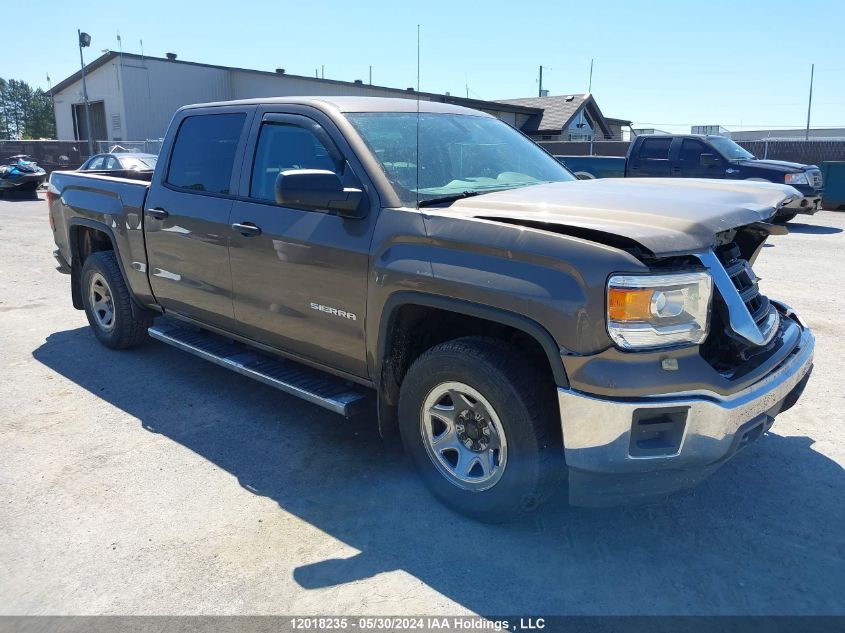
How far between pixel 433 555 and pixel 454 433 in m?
0.56

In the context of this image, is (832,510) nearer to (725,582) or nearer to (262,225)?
(725,582)

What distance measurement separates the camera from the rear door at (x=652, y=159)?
565 inches

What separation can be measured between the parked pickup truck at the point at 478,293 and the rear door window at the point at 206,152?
16 millimetres

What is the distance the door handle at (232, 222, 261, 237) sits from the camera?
3947mm

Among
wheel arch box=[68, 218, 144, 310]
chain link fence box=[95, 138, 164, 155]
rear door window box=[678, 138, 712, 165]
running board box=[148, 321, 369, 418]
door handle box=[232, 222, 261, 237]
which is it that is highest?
chain link fence box=[95, 138, 164, 155]

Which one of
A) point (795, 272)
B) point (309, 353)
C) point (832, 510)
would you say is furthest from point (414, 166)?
point (795, 272)

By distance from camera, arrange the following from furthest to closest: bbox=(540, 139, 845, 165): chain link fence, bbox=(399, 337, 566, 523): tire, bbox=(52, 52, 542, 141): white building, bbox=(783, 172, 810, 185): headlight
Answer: bbox=(52, 52, 542, 141): white building → bbox=(540, 139, 845, 165): chain link fence → bbox=(783, 172, 810, 185): headlight → bbox=(399, 337, 566, 523): tire

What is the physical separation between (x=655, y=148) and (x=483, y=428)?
13.0m

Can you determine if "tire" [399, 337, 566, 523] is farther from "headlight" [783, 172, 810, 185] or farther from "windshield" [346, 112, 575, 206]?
"headlight" [783, 172, 810, 185]

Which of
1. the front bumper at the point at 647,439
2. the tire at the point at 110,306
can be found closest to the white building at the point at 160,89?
the tire at the point at 110,306

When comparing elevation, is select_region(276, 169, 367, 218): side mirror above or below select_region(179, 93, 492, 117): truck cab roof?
below

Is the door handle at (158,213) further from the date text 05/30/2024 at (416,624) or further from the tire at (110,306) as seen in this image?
the date text 05/30/2024 at (416,624)

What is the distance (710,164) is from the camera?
43.7 ft

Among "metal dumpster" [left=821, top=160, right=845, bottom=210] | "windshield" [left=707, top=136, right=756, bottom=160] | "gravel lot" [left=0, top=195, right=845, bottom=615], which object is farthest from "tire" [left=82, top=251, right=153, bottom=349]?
"metal dumpster" [left=821, top=160, right=845, bottom=210]
